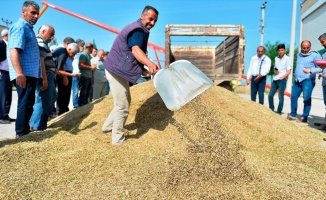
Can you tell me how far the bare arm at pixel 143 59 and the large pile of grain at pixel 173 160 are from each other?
0.82 metres

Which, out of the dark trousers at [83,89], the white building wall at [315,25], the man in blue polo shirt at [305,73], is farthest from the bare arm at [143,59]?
the white building wall at [315,25]

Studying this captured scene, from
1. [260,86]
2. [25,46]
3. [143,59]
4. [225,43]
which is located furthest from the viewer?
[225,43]

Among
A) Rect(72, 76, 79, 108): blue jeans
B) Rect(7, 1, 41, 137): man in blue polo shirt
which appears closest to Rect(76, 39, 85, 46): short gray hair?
Rect(72, 76, 79, 108): blue jeans

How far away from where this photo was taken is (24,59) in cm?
334

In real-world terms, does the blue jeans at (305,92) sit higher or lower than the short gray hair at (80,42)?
lower

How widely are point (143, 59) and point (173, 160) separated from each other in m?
1.01

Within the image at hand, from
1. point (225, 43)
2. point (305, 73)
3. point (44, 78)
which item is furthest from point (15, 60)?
point (225, 43)

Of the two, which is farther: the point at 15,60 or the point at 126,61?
the point at 15,60

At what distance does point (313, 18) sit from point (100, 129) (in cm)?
1744

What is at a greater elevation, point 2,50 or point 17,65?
point 2,50

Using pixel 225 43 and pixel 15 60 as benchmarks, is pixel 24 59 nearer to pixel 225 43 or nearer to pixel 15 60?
pixel 15 60

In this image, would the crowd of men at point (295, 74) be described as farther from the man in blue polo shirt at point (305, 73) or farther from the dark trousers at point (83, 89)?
the dark trousers at point (83, 89)

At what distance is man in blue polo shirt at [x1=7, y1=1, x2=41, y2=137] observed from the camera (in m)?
3.17

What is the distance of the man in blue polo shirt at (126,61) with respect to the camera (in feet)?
9.66
